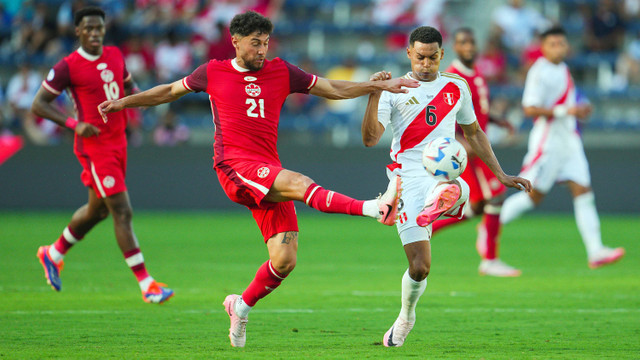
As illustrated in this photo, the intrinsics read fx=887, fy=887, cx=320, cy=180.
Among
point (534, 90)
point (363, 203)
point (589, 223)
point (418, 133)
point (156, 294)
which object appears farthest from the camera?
point (534, 90)

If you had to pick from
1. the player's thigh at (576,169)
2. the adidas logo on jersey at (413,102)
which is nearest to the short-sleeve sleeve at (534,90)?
the player's thigh at (576,169)

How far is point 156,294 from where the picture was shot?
8.62m

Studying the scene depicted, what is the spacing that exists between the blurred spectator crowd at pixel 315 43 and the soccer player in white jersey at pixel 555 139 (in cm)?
733

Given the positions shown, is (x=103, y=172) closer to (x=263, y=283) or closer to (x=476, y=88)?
(x=263, y=283)

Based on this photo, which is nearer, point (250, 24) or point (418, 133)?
point (250, 24)

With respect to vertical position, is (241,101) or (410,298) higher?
(241,101)

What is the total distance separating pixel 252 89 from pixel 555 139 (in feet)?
20.8

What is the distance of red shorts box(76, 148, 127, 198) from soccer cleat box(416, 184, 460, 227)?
3871 millimetres

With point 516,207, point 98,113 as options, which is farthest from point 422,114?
point 516,207

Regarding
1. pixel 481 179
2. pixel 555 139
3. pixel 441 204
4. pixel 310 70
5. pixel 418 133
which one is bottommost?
pixel 310 70

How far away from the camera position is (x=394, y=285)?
33.0 ft

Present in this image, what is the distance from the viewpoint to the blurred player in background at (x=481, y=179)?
1065 cm

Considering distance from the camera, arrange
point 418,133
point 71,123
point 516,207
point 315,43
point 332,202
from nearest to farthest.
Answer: point 332,202 < point 418,133 < point 71,123 < point 516,207 < point 315,43

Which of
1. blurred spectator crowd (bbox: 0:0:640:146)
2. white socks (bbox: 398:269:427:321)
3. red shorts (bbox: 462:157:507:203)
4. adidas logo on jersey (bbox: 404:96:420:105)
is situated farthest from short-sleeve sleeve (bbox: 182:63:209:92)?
blurred spectator crowd (bbox: 0:0:640:146)
